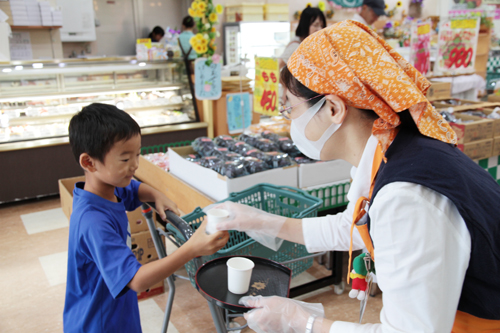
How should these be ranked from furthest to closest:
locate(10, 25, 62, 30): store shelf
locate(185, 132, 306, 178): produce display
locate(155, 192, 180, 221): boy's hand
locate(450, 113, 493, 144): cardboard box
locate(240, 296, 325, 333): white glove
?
locate(10, 25, 62, 30): store shelf < locate(450, 113, 493, 144): cardboard box < locate(185, 132, 306, 178): produce display < locate(155, 192, 180, 221): boy's hand < locate(240, 296, 325, 333): white glove

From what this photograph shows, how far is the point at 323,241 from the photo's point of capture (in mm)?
1577

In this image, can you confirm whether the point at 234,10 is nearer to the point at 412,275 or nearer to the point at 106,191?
the point at 106,191

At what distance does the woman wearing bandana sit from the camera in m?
0.91

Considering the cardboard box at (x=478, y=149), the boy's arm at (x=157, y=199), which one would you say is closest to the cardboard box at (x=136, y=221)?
the boy's arm at (x=157, y=199)

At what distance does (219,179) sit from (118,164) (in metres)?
1.17

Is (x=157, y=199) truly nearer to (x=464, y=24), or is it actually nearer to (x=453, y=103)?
(x=453, y=103)

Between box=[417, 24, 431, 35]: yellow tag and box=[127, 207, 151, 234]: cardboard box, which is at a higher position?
box=[417, 24, 431, 35]: yellow tag

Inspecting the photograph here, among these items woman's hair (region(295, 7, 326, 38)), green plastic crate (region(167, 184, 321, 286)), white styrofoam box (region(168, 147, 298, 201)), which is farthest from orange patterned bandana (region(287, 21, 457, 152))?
woman's hair (region(295, 7, 326, 38))

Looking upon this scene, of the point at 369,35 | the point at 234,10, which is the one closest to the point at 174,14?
the point at 234,10

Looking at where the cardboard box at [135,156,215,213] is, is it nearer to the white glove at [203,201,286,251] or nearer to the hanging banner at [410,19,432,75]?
the white glove at [203,201,286,251]

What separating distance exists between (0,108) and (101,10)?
18.3 feet

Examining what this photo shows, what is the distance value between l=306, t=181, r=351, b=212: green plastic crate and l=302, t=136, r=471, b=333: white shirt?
177 centimetres

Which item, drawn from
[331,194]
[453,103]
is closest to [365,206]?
[331,194]

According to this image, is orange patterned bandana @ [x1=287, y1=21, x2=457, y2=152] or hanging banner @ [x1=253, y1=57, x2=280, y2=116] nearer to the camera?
orange patterned bandana @ [x1=287, y1=21, x2=457, y2=152]
